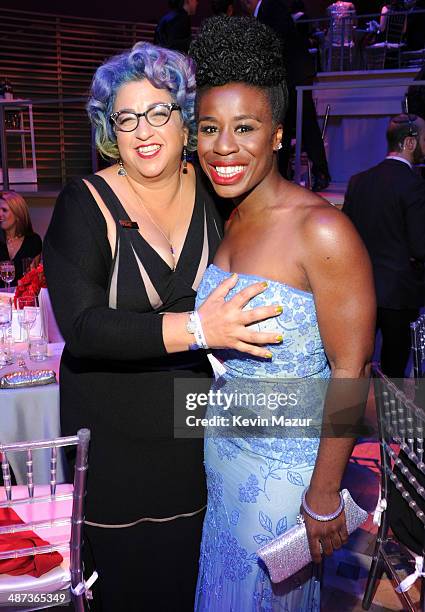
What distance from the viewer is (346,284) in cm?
135

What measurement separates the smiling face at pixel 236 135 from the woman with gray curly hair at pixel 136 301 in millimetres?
304

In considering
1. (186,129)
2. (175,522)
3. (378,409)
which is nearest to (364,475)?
(378,409)

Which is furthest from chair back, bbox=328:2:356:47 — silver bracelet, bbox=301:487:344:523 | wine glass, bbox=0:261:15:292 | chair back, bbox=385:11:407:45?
silver bracelet, bbox=301:487:344:523

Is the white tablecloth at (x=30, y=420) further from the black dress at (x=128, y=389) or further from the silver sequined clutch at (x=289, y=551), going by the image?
the silver sequined clutch at (x=289, y=551)

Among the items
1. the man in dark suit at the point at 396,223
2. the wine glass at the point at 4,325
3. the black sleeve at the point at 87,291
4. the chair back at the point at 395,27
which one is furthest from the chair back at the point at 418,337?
the chair back at the point at 395,27

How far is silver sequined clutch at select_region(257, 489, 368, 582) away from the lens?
4.67ft

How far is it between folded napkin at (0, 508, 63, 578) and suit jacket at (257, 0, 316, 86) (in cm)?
365

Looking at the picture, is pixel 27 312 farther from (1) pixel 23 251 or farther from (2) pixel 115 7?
(2) pixel 115 7

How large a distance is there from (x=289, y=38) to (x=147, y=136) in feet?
11.6

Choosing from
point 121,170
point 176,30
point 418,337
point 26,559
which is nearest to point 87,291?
point 121,170

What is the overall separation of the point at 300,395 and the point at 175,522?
64cm

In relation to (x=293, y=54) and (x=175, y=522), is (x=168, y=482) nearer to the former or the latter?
(x=175, y=522)

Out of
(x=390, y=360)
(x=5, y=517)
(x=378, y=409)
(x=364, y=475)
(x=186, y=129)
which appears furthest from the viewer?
(x=390, y=360)

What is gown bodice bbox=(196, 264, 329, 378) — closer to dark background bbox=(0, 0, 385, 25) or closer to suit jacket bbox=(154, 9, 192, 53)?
suit jacket bbox=(154, 9, 192, 53)
